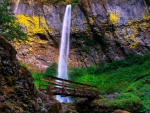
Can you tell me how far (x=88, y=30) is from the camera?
2728 cm

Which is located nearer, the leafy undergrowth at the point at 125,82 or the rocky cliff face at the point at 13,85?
the rocky cliff face at the point at 13,85

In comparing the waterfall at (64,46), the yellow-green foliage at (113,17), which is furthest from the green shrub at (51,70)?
the yellow-green foliage at (113,17)

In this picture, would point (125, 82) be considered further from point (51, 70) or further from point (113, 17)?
point (113, 17)

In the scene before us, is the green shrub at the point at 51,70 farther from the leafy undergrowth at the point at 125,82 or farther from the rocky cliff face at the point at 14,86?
the rocky cliff face at the point at 14,86

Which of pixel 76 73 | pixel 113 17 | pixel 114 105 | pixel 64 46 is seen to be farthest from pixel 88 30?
pixel 114 105

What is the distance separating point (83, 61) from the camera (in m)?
27.8

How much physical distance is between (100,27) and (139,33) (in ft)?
16.7

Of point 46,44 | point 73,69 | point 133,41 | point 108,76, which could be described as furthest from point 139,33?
point 46,44

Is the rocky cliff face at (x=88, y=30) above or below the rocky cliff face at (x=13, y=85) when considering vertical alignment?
above

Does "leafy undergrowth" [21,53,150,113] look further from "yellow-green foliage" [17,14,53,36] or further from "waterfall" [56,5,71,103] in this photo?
"yellow-green foliage" [17,14,53,36]

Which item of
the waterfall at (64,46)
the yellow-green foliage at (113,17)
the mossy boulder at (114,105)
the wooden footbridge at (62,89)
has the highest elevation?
the yellow-green foliage at (113,17)

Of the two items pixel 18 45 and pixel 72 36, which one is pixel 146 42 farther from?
pixel 18 45

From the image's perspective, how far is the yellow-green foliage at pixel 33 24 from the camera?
27.0m

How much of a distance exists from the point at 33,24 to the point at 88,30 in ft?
25.0
